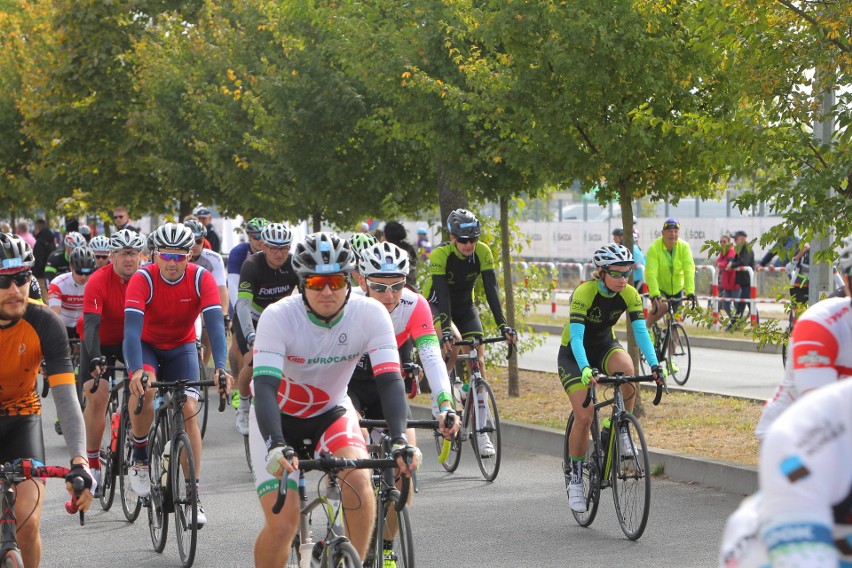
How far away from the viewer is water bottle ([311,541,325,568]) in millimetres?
5637

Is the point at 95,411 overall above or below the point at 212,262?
below

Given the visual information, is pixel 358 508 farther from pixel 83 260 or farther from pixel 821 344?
pixel 83 260

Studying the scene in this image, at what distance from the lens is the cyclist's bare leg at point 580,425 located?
354 inches

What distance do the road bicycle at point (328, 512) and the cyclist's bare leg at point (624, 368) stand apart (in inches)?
131

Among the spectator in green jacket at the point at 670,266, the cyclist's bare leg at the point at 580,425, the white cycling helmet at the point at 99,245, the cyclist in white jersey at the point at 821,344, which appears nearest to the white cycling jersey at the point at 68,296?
the white cycling helmet at the point at 99,245

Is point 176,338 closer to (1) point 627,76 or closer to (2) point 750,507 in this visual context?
(1) point 627,76

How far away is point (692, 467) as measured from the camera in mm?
10414

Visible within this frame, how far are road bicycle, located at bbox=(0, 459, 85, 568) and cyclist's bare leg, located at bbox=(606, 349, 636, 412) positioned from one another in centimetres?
423

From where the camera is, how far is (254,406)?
18.6 ft

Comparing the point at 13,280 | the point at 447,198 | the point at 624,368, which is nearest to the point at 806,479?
the point at 13,280

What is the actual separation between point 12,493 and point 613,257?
4.58 meters

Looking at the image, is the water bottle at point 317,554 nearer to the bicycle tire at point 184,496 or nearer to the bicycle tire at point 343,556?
the bicycle tire at point 343,556

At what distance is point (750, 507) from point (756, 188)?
8.05 meters

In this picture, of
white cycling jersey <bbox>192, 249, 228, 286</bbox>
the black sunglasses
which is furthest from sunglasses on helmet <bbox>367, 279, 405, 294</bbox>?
white cycling jersey <bbox>192, 249, 228, 286</bbox>
